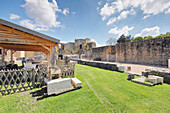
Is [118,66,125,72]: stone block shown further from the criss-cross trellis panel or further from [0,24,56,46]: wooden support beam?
[0,24,56,46]: wooden support beam

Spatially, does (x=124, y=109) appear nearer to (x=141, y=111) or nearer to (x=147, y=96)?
(x=141, y=111)

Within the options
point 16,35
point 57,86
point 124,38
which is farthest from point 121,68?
point 124,38

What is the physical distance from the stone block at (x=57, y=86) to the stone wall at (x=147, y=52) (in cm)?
1374

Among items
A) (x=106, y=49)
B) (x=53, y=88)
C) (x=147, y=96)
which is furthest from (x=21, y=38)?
(x=106, y=49)

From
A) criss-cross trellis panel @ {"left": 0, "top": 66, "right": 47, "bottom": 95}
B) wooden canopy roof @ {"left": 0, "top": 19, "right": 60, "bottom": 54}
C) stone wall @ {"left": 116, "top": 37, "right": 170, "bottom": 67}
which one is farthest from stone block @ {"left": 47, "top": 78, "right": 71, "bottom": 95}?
stone wall @ {"left": 116, "top": 37, "right": 170, "bottom": 67}

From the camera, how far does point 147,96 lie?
110 inches

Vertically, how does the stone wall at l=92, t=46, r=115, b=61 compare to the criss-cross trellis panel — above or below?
above

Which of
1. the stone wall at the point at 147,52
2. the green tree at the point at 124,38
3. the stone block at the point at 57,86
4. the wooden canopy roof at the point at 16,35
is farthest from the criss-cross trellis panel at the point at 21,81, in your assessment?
the green tree at the point at 124,38

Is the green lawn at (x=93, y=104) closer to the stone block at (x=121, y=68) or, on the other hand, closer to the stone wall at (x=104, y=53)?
the stone block at (x=121, y=68)

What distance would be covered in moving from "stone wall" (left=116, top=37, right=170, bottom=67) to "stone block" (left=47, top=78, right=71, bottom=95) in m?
13.7

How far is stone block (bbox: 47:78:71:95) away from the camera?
2.96 metres

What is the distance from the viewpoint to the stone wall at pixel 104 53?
1845 centimetres

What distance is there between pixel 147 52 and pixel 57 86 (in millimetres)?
14609

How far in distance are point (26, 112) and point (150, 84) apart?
17.6 feet
